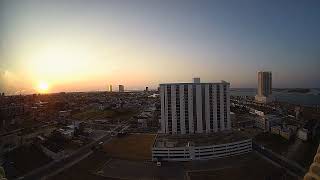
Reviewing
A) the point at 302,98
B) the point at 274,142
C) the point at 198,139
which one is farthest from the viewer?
the point at 302,98

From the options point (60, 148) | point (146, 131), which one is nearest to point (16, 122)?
point (60, 148)

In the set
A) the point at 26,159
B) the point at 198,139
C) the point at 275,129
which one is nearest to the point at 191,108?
the point at 198,139

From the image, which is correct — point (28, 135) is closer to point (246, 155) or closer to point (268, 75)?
point (246, 155)

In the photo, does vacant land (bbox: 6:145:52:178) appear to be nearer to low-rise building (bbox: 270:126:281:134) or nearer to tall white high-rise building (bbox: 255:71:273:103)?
low-rise building (bbox: 270:126:281:134)

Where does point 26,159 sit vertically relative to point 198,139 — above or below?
below

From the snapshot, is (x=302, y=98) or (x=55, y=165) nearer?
(x=55, y=165)

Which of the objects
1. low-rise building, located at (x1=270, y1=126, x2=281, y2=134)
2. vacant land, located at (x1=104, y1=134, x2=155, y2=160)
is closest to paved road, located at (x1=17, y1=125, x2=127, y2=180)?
vacant land, located at (x1=104, y1=134, x2=155, y2=160)

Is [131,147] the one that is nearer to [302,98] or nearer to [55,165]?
[55,165]
